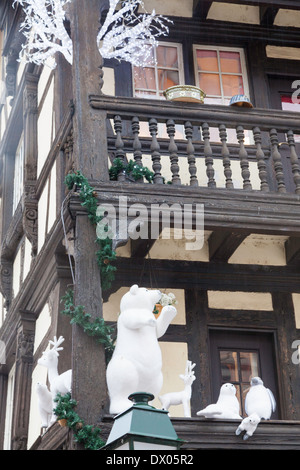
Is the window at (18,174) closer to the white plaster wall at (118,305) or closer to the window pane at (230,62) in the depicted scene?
the window pane at (230,62)

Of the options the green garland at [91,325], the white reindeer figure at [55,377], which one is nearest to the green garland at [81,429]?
the white reindeer figure at [55,377]

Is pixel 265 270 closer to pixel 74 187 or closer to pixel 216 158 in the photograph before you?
pixel 216 158

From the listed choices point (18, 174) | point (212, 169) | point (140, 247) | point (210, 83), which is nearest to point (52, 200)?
point (140, 247)

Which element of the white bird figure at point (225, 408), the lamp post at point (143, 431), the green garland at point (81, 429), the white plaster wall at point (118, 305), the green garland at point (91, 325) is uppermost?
the white plaster wall at point (118, 305)

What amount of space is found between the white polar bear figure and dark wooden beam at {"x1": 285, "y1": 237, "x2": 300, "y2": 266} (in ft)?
8.40

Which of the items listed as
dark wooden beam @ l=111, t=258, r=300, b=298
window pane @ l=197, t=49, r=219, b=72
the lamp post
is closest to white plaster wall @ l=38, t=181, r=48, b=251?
dark wooden beam @ l=111, t=258, r=300, b=298

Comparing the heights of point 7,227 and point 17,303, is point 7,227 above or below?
above

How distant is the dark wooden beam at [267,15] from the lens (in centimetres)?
1139

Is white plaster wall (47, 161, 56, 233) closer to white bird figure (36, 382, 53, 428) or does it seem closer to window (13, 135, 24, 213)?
white bird figure (36, 382, 53, 428)

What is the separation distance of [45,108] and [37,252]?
1.99 m

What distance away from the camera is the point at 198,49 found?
11.5 meters

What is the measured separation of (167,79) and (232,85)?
0.84 m

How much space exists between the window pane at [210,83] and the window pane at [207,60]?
0.30 ft

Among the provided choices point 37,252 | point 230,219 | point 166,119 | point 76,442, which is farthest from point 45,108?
point 76,442
